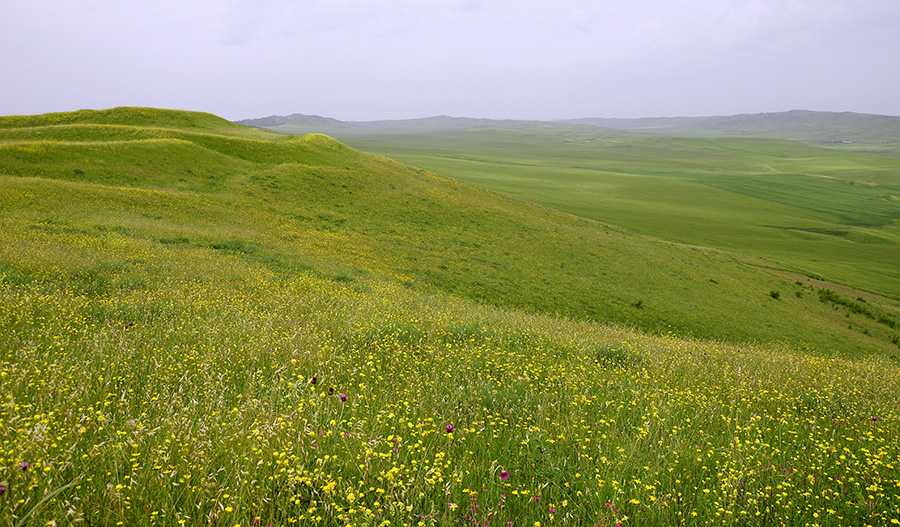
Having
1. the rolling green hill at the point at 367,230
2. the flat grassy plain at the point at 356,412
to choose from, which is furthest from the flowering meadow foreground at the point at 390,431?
the rolling green hill at the point at 367,230

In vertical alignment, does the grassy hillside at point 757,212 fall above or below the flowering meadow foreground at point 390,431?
below

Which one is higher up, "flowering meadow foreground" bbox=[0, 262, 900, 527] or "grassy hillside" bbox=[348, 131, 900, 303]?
"flowering meadow foreground" bbox=[0, 262, 900, 527]

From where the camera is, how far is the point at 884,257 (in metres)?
55.6

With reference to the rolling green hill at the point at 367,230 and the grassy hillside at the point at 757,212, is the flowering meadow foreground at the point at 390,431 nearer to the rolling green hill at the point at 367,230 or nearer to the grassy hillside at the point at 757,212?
the rolling green hill at the point at 367,230

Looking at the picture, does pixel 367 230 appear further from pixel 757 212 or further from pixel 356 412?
pixel 757 212

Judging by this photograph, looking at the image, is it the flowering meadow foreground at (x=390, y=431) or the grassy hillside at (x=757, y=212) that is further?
the grassy hillside at (x=757, y=212)

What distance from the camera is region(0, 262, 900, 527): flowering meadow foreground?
10.2 ft

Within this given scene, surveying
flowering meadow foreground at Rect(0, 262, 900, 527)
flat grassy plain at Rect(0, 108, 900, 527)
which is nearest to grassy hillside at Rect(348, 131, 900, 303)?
flat grassy plain at Rect(0, 108, 900, 527)

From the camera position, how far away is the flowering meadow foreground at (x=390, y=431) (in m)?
3.12

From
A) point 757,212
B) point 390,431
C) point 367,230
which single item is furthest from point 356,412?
point 757,212

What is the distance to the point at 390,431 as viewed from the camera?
433cm

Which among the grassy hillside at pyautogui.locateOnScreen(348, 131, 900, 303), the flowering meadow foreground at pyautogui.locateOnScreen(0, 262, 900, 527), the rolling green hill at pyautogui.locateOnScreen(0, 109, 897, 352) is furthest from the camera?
the grassy hillside at pyautogui.locateOnScreen(348, 131, 900, 303)

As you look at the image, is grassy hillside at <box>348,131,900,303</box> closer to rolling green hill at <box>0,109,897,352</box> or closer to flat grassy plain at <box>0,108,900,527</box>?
rolling green hill at <box>0,109,897,352</box>

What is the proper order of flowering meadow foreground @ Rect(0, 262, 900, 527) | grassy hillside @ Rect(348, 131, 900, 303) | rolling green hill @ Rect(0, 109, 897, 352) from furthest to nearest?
grassy hillside @ Rect(348, 131, 900, 303), rolling green hill @ Rect(0, 109, 897, 352), flowering meadow foreground @ Rect(0, 262, 900, 527)
